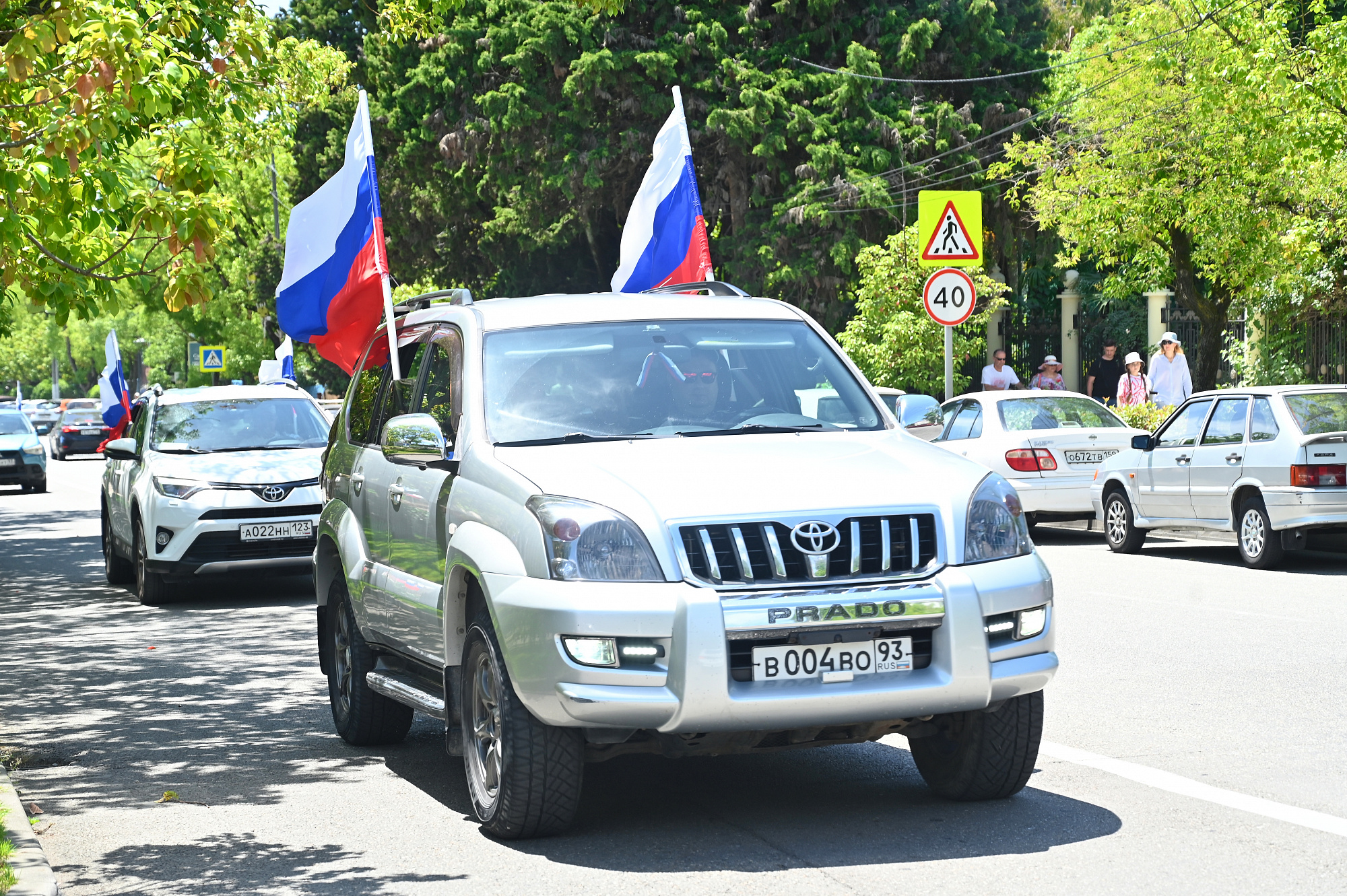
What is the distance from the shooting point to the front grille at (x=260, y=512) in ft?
44.7

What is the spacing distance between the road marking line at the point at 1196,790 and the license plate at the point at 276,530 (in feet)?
25.7

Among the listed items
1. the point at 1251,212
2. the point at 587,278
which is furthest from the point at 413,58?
the point at 1251,212

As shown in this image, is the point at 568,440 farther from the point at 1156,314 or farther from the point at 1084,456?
the point at 1156,314

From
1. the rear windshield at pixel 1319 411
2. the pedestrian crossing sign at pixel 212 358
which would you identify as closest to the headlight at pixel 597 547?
the rear windshield at pixel 1319 411

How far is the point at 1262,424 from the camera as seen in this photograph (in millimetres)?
14539

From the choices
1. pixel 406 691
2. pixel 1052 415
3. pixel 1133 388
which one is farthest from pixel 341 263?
pixel 1133 388

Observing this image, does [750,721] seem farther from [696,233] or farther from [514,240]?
[514,240]

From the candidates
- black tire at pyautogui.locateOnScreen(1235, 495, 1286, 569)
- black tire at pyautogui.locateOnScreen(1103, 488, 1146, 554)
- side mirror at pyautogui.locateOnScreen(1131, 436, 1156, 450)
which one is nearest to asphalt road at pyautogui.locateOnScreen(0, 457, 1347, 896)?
black tire at pyautogui.locateOnScreen(1235, 495, 1286, 569)

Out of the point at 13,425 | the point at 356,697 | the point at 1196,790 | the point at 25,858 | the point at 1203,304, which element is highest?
the point at 1203,304

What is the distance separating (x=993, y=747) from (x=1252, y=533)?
929cm

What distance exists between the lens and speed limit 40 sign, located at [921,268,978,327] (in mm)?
18562

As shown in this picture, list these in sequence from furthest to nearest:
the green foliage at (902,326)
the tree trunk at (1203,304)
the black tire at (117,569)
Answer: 1. the green foliage at (902,326)
2. the tree trunk at (1203,304)
3. the black tire at (117,569)

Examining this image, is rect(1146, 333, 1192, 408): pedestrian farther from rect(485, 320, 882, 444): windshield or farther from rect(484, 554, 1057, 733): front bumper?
rect(484, 554, 1057, 733): front bumper

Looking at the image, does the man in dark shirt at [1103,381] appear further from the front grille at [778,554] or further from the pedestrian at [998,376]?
the front grille at [778,554]
